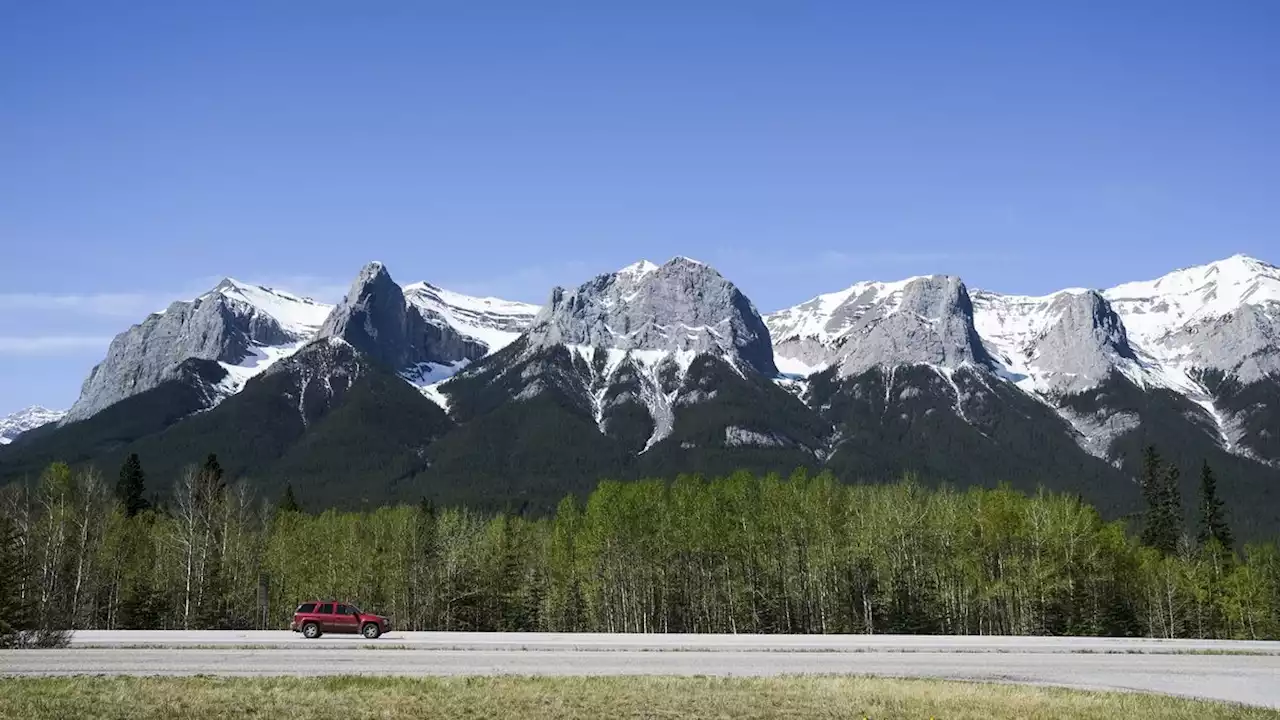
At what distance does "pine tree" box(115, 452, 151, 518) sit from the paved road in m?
54.3

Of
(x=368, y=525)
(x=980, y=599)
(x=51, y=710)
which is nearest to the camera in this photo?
(x=51, y=710)

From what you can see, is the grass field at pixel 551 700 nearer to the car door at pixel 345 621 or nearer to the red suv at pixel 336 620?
the red suv at pixel 336 620

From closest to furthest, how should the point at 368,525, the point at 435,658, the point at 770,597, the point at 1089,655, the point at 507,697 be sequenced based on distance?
the point at 507,697 → the point at 435,658 → the point at 1089,655 → the point at 770,597 → the point at 368,525

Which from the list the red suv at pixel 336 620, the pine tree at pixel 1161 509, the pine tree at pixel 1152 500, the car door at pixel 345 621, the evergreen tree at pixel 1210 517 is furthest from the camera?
the pine tree at pixel 1152 500

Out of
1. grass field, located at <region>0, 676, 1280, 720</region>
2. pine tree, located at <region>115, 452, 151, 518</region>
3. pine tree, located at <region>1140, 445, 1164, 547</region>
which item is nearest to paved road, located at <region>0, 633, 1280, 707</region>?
grass field, located at <region>0, 676, 1280, 720</region>

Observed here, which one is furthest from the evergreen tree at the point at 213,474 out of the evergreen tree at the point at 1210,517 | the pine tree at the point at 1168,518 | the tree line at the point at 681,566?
the evergreen tree at the point at 1210,517

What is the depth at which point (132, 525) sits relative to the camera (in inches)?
3674

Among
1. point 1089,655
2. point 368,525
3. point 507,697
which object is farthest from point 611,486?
point 507,697

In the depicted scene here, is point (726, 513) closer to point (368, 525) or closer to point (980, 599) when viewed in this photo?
point (980, 599)

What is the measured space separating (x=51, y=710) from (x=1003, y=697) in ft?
87.5

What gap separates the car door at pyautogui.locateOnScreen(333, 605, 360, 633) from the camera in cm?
5806

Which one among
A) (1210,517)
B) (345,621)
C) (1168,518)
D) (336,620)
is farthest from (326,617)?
(1210,517)

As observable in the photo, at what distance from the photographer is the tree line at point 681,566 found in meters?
83.5

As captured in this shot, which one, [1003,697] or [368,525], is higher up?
[368,525]
